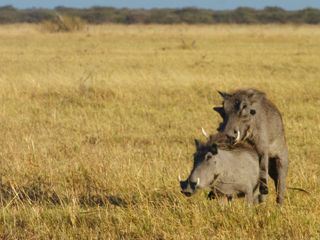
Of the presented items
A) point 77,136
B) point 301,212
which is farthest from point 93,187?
point 77,136

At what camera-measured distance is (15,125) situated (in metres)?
11.4

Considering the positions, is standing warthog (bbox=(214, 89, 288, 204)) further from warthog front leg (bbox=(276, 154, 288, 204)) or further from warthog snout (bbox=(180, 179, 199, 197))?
warthog snout (bbox=(180, 179, 199, 197))

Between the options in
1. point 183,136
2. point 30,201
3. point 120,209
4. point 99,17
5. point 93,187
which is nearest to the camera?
point 120,209

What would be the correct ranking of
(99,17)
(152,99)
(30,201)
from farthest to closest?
(99,17) → (152,99) → (30,201)

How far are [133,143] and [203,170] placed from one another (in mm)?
4782

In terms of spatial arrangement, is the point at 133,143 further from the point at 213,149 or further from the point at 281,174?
the point at 213,149

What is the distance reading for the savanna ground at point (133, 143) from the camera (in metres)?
5.66

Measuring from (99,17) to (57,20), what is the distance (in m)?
35.1

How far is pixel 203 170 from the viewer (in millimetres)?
5359

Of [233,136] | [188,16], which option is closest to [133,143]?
[233,136]

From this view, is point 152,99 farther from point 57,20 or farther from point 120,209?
point 57,20

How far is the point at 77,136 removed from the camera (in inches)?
419

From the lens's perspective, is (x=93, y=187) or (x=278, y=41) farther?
(x=278, y=41)

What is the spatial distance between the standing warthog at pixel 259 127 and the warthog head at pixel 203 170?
1.25 ft
